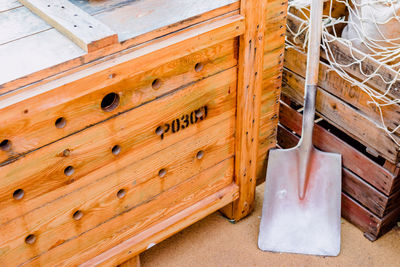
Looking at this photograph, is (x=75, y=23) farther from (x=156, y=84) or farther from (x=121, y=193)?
(x=121, y=193)

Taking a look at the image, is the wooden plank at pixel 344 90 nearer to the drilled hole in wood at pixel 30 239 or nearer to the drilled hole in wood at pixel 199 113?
the drilled hole in wood at pixel 199 113

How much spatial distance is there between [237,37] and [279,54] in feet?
1.15

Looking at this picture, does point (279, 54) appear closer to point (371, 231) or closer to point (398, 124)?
point (398, 124)

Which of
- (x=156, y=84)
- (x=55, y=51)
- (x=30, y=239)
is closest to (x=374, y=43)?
(x=156, y=84)

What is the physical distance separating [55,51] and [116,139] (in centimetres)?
37

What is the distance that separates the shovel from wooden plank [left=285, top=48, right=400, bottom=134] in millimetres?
140

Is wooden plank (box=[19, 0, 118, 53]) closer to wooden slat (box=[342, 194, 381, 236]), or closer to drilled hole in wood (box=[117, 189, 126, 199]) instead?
drilled hole in wood (box=[117, 189, 126, 199])

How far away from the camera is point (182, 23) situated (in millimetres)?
1619

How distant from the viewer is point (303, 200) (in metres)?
2.29

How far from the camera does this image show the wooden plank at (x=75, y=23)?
1438mm

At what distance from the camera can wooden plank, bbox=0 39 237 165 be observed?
1.40m

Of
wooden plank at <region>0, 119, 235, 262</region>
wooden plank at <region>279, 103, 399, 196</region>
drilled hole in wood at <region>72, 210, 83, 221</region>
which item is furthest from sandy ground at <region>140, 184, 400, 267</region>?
drilled hole in wood at <region>72, 210, 83, 221</region>

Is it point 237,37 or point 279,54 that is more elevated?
point 237,37

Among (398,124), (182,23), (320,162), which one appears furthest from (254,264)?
(182,23)
